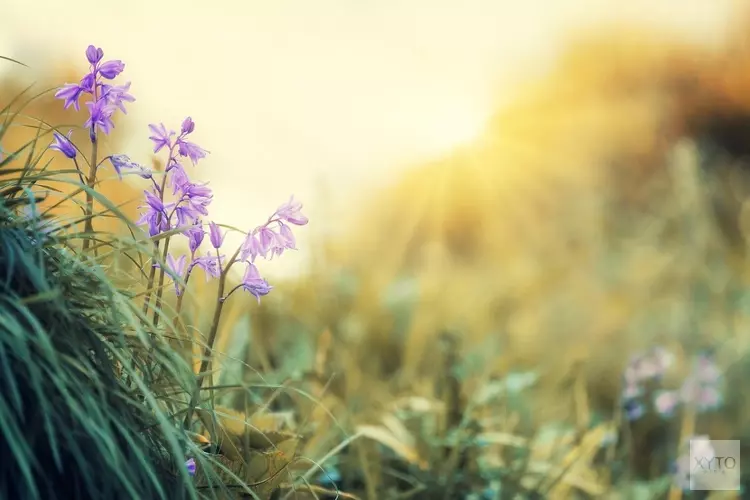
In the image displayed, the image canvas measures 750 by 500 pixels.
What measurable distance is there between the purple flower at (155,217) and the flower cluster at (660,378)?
68.2 inches

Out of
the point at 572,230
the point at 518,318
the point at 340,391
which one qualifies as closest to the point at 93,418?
the point at 340,391

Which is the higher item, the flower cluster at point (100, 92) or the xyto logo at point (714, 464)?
the flower cluster at point (100, 92)

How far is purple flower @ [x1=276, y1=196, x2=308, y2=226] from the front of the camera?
1.27 meters

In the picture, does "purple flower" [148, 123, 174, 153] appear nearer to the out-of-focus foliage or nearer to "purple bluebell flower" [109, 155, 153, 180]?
"purple bluebell flower" [109, 155, 153, 180]

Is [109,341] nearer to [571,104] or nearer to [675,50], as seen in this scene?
[571,104]

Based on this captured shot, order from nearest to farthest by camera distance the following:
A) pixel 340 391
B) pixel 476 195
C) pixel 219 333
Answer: pixel 219 333 < pixel 340 391 < pixel 476 195

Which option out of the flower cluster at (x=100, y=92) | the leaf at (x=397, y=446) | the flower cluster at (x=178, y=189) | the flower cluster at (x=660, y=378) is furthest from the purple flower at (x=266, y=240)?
the flower cluster at (x=660, y=378)

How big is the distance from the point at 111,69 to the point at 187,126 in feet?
0.47

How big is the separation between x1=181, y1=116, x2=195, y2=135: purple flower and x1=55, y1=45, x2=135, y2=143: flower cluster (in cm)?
9

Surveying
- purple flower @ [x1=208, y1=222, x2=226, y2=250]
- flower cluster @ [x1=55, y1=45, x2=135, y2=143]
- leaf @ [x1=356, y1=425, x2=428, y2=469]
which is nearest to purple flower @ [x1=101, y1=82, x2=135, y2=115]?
flower cluster @ [x1=55, y1=45, x2=135, y2=143]

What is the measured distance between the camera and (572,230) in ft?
17.6

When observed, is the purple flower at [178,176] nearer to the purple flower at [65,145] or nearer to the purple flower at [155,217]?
the purple flower at [155,217]

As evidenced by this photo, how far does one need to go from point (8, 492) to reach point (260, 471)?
0.45 meters

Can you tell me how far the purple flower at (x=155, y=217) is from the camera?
1.24 meters
